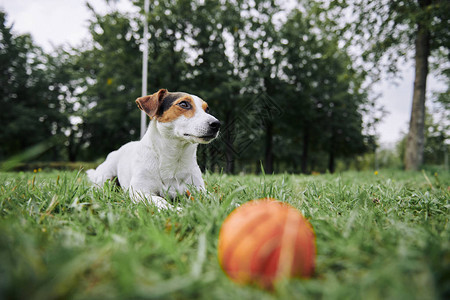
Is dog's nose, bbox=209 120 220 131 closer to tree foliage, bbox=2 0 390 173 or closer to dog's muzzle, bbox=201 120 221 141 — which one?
dog's muzzle, bbox=201 120 221 141

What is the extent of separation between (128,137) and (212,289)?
18449 millimetres

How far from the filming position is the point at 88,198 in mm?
2328

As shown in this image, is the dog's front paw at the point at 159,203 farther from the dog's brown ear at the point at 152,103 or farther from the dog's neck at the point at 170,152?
the dog's brown ear at the point at 152,103

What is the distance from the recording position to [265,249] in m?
1.10

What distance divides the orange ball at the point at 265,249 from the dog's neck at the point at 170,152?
1.63m

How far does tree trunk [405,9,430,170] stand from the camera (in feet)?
29.8

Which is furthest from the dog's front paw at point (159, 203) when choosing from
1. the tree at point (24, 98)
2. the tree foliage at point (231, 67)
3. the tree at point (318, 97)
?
the tree at point (24, 98)

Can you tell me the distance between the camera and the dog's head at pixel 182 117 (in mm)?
2650

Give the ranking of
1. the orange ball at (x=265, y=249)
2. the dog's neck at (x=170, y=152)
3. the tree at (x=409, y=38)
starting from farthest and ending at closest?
the tree at (x=409, y=38) → the dog's neck at (x=170, y=152) → the orange ball at (x=265, y=249)

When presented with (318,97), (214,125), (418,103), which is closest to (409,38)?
(418,103)

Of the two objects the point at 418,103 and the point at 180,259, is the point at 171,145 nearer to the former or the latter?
the point at 180,259

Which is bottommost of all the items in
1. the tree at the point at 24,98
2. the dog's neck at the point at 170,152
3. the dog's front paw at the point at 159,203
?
the dog's front paw at the point at 159,203

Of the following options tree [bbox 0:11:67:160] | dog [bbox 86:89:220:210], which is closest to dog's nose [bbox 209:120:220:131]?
dog [bbox 86:89:220:210]

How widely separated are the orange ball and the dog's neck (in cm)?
163
